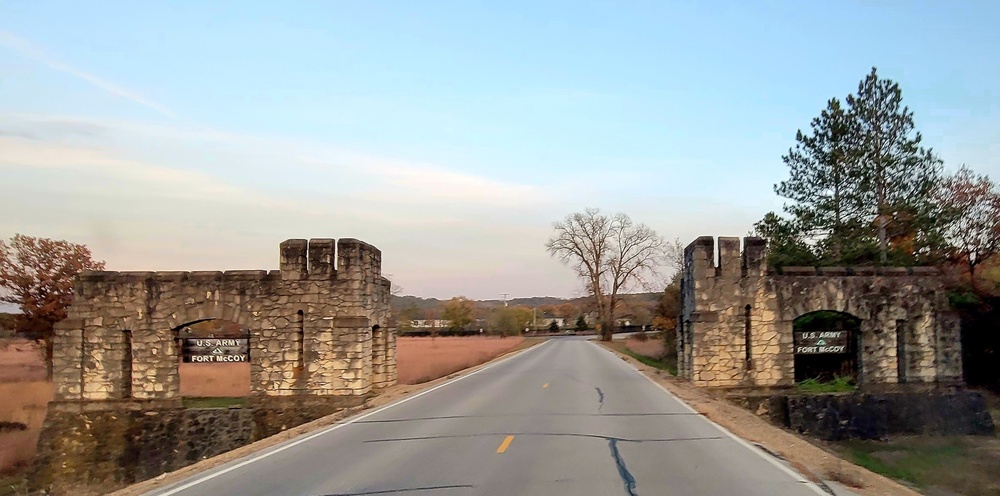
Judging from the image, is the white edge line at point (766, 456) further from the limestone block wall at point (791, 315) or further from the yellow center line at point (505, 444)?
the limestone block wall at point (791, 315)

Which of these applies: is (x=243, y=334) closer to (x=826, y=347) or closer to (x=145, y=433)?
(x=145, y=433)

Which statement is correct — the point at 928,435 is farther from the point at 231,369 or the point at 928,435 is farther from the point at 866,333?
the point at 231,369

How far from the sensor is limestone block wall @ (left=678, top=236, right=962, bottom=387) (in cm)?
2122

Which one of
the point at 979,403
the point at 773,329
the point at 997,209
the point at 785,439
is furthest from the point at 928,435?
the point at 997,209

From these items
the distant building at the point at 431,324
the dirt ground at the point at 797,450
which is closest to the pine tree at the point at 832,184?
the dirt ground at the point at 797,450

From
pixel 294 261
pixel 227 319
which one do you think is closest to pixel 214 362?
pixel 227 319

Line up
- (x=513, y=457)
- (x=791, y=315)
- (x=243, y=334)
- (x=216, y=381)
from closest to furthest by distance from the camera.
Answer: (x=513, y=457) → (x=243, y=334) → (x=791, y=315) → (x=216, y=381)

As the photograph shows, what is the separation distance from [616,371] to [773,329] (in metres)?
9.86

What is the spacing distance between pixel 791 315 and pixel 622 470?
43.2 ft

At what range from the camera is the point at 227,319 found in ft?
66.2

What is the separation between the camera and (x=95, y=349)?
20125 mm

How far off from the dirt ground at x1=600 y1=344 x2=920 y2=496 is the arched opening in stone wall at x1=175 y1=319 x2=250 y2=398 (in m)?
11.4

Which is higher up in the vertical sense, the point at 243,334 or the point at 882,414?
the point at 243,334

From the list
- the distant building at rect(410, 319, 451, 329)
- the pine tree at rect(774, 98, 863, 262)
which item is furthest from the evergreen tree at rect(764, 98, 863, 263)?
the distant building at rect(410, 319, 451, 329)
